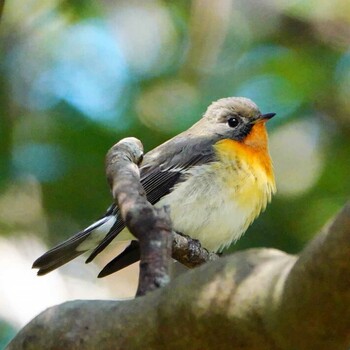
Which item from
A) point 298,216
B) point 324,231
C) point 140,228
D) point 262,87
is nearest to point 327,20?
point 262,87

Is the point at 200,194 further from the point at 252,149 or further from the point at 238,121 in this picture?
the point at 238,121

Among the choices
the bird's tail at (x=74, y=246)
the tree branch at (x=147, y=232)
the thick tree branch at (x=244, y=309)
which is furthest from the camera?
the bird's tail at (x=74, y=246)

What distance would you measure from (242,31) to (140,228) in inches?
203

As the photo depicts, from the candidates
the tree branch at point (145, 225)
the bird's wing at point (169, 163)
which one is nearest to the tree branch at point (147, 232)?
the tree branch at point (145, 225)

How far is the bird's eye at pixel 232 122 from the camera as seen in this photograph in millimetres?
5969

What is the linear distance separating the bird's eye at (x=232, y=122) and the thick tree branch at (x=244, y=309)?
3425 millimetres

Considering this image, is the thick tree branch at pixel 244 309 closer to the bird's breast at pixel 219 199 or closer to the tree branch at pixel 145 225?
the tree branch at pixel 145 225

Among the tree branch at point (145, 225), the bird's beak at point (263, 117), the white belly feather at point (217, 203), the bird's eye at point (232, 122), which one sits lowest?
the white belly feather at point (217, 203)

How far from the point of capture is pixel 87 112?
681 centimetres

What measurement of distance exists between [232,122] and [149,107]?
3.89 feet

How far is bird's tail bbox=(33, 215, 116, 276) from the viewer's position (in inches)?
203

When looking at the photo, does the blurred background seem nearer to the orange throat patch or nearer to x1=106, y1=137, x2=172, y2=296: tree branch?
the orange throat patch

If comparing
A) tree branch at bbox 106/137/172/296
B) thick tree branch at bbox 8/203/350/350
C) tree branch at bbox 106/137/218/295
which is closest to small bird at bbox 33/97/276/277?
tree branch at bbox 106/137/218/295

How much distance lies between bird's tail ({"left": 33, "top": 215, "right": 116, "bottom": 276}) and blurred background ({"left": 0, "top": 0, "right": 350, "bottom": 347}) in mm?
1069
